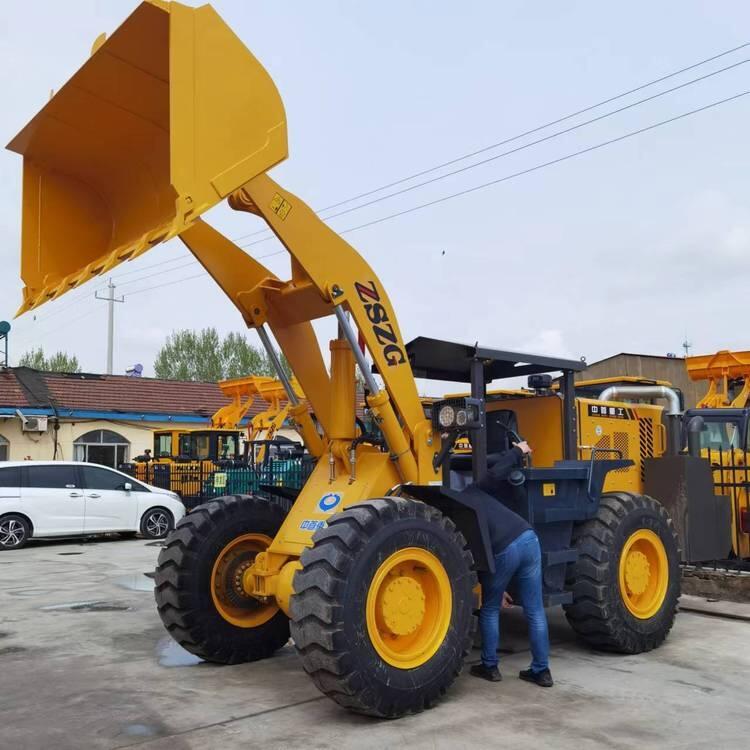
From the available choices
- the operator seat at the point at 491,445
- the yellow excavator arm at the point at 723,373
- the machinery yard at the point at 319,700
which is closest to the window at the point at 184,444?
the yellow excavator arm at the point at 723,373

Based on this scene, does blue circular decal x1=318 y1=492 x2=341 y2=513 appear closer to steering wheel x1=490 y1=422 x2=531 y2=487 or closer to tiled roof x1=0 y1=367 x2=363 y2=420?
steering wheel x1=490 y1=422 x2=531 y2=487

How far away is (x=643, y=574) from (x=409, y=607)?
102 inches

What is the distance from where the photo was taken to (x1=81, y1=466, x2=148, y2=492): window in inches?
650

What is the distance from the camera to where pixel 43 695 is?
19.0ft

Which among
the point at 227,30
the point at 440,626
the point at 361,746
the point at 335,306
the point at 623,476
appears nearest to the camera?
the point at 361,746

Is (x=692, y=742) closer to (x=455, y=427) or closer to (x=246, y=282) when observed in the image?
(x=455, y=427)

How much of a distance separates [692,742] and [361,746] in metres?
1.92

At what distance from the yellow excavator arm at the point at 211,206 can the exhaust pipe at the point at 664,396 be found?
344 cm

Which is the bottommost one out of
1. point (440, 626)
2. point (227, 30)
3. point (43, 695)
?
point (43, 695)

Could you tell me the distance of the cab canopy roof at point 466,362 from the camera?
643cm

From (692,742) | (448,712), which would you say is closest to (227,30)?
(448,712)

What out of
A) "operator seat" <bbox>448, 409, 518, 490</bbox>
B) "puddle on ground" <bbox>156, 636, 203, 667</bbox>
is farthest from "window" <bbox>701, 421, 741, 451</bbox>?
"puddle on ground" <bbox>156, 636, 203, 667</bbox>

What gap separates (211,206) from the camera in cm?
486

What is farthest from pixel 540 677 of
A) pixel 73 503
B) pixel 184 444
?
pixel 184 444
